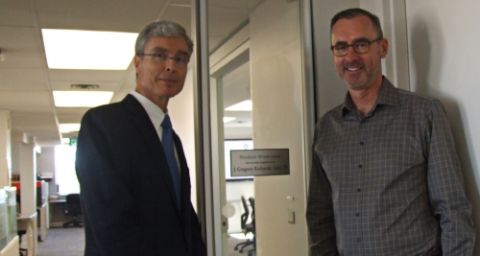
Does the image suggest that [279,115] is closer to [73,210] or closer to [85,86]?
[85,86]

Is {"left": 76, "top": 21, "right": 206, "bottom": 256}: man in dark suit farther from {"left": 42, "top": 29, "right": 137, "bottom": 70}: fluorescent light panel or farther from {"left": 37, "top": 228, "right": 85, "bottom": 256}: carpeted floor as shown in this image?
{"left": 37, "top": 228, "right": 85, "bottom": 256}: carpeted floor

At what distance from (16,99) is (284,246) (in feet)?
17.2

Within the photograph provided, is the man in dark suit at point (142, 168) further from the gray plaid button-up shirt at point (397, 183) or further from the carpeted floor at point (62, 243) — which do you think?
the carpeted floor at point (62, 243)

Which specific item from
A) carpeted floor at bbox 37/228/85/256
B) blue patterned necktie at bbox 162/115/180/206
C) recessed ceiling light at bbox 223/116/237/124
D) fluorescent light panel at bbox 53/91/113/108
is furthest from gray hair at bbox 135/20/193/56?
carpeted floor at bbox 37/228/85/256

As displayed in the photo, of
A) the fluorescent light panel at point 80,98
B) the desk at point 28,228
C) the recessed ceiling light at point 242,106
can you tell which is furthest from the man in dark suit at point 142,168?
the desk at point 28,228

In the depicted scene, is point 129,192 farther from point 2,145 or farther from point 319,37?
point 2,145

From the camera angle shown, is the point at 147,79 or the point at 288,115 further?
the point at 288,115

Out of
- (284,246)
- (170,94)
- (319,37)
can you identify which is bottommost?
(284,246)

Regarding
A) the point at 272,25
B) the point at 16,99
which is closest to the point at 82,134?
the point at 272,25

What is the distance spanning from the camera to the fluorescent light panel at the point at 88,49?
3741mm

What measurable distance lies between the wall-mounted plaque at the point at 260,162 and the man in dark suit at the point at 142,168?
0.55 m

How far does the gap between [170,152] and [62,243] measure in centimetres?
967

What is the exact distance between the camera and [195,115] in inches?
85.4

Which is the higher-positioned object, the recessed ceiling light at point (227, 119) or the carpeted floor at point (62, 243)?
the recessed ceiling light at point (227, 119)
